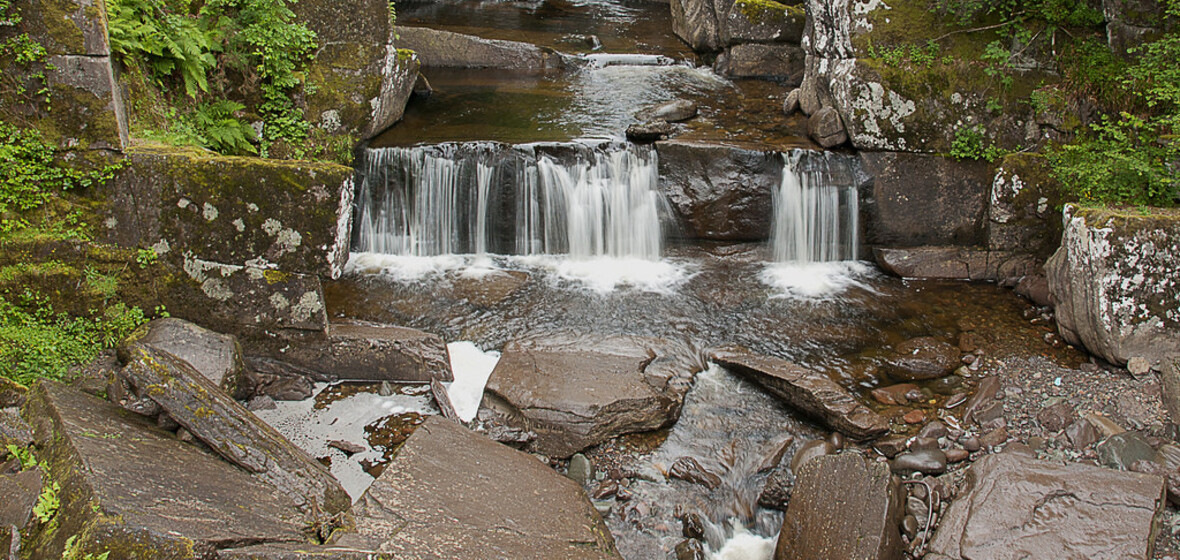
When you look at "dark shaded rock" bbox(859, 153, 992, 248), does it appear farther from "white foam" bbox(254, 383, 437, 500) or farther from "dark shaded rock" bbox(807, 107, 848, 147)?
"white foam" bbox(254, 383, 437, 500)

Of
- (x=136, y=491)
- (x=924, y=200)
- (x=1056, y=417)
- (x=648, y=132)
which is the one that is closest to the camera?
(x=136, y=491)

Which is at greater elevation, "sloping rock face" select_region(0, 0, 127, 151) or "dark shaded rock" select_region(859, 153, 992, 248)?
"sloping rock face" select_region(0, 0, 127, 151)

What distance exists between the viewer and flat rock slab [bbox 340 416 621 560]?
4.14m

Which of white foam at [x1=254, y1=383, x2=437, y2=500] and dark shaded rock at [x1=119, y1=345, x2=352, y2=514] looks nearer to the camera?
dark shaded rock at [x1=119, y1=345, x2=352, y2=514]

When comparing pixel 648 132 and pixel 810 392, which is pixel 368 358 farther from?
pixel 648 132

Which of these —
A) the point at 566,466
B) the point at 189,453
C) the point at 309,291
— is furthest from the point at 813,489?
the point at 309,291

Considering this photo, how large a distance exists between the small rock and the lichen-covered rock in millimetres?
2600

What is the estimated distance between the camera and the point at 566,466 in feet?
19.2

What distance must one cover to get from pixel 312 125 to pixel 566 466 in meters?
5.37

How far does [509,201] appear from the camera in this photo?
926 cm

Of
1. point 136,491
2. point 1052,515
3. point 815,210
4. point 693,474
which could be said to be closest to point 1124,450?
point 1052,515

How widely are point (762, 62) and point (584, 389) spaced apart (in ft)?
29.0

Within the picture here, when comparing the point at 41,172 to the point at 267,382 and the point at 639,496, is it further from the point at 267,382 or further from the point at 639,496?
the point at 639,496

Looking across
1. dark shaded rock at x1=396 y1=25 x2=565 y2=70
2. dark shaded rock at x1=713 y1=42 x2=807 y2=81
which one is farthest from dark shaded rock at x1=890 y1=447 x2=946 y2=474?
dark shaded rock at x1=396 y1=25 x2=565 y2=70
